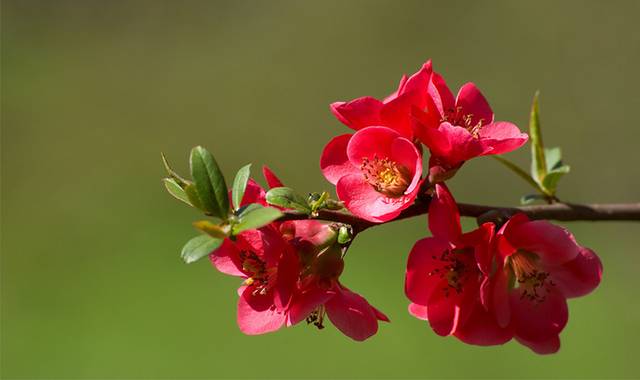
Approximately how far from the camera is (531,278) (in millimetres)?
750

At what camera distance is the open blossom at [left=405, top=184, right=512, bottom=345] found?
0.70 meters

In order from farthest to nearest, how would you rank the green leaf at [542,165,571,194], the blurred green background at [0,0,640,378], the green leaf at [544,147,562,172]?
→ the blurred green background at [0,0,640,378]
the green leaf at [544,147,562,172]
the green leaf at [542,165,571,194]

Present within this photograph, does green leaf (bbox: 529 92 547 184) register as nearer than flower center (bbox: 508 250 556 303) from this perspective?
No

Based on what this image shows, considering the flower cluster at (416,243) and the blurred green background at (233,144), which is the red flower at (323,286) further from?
the blurred green background at (233,144)

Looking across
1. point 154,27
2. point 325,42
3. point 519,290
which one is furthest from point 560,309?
point 154,27

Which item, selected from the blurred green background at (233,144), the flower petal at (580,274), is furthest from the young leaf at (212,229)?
the blurred green background at (233,144)

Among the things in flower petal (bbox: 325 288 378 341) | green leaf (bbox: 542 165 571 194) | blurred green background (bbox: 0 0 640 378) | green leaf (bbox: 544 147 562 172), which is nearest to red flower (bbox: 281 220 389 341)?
flower petal (bbox: 325 288 378 341)

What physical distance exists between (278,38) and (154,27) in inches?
42.0

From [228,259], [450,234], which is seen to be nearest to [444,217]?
[450,234]

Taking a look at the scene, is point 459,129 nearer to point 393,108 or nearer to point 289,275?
point 393,108

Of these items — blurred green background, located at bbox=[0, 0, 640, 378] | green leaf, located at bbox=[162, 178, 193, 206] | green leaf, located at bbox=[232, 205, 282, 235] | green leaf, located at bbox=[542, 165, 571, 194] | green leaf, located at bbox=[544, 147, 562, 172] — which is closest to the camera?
green leaf, located at bbox=[232, 205, 282, 235]

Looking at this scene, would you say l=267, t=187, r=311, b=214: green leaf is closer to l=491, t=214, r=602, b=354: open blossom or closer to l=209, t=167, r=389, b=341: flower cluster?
l=209, t=167, r=389, b=341: flower cluster

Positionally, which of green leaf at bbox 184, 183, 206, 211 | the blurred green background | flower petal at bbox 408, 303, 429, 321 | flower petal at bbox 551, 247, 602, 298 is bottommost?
the blurred green background

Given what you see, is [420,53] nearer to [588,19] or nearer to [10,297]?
[588,19]
